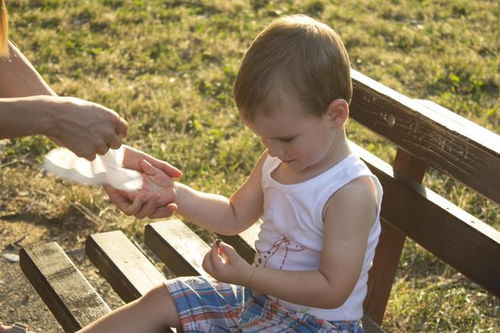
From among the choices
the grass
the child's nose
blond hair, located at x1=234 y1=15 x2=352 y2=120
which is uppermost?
blond hair, located at x1=234 y1=15 x2=352 y2=120

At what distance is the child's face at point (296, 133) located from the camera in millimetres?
2117

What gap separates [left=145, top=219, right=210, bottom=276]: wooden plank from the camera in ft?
9.84

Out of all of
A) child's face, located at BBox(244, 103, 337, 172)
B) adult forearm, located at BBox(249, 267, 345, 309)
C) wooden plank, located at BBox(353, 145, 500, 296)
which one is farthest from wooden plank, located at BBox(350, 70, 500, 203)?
adult forearm, located at BBox(249, 267, 345, 309)

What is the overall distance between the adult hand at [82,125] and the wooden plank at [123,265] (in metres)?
0.64

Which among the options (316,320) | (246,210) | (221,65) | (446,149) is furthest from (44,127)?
(221,65)

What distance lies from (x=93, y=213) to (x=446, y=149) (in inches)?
90.0

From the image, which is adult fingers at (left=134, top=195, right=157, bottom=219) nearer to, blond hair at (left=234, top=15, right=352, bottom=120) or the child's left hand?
the child's left hand

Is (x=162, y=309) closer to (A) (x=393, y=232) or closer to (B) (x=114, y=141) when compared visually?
(B) (x=114, y=141)

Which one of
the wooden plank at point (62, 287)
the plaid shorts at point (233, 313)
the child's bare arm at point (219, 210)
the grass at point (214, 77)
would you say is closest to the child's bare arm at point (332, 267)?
the plaid shorts at point (233, 313)

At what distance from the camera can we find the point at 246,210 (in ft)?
8.59

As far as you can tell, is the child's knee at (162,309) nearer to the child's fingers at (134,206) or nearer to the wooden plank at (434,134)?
the child's fingers at (134,206)

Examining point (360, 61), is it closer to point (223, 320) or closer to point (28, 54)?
point (28, 54)

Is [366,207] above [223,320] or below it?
above

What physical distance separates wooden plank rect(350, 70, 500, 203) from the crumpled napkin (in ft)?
2.67
